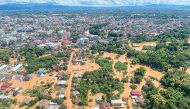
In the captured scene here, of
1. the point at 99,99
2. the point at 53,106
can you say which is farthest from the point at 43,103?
the point at 99,99

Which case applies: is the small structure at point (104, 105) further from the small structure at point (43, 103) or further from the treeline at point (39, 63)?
the treeline at point (39, 63)

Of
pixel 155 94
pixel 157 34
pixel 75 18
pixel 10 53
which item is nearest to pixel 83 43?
pixel 10 53

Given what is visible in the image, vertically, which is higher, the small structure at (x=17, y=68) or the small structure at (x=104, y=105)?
the small structure at (x=104, y=105)

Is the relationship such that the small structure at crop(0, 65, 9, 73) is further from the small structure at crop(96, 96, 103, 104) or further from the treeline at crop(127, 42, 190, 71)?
the treeline at crop(127, 42, 190, 71)

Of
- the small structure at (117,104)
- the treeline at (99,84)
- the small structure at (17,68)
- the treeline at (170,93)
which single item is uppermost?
the treeline at (170,93)

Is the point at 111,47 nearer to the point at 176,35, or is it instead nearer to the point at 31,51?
the point at 31,51

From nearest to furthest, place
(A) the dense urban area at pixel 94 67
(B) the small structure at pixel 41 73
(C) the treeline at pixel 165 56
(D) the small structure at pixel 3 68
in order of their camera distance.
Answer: (A) the dense urban area at pixel 94 67 → (B) the small structure at pixel 41 73 → (D) the small structure at pixel 3 68 → (C) the treeline at pixel 165 56

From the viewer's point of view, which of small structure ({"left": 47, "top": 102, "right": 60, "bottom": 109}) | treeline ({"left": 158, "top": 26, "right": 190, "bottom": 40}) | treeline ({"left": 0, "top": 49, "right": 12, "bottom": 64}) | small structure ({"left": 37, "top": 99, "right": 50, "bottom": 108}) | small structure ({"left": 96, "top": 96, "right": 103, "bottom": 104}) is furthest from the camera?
treeline ({"left": 158, "top": 26, "right": 190, "bottom": 40})

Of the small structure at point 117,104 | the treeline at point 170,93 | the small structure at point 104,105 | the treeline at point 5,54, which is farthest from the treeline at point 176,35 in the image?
the small structure at point 104,105

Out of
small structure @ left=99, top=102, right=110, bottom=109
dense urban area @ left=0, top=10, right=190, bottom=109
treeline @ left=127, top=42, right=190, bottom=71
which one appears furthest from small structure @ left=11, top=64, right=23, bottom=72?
small structure @ left=99, top=102, right=110, bottom=109
